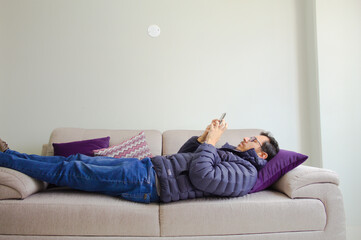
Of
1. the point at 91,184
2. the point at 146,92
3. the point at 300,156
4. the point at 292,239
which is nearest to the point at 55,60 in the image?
the point at 146,92

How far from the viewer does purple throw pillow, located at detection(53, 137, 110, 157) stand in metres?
2.29

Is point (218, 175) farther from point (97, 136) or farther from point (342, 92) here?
point (342, 92)

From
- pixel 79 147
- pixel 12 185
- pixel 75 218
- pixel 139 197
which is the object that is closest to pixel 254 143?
pixel 139 197

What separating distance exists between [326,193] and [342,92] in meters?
1.48

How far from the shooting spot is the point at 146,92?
2939mm

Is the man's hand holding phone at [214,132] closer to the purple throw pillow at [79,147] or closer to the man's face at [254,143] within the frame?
the man's face at [254,143]

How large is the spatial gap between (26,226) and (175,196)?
0.81 m

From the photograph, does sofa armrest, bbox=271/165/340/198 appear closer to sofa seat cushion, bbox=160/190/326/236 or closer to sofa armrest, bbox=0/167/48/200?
sofa seat cushion, bbox=160/190/326/236

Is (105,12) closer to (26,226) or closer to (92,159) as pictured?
A: (92,159)

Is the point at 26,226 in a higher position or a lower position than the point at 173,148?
lower

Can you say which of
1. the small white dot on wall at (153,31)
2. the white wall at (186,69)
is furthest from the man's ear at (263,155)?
the small white dot on wall at (153,31)

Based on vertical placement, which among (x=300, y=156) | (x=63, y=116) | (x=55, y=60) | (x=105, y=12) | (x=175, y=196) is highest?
(x=105, y=12)

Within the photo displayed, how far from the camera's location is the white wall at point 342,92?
110 inches

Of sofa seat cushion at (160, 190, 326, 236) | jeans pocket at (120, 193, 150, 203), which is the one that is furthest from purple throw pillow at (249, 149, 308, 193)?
jeans pocket at (120, 193, 150, 203)
